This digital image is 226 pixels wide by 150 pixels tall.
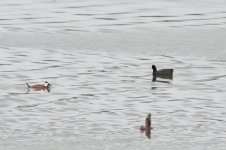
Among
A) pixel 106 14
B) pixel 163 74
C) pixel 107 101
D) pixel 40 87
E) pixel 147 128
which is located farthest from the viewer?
pixel 106 14

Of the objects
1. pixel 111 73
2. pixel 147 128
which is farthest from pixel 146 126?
pixel 111 73

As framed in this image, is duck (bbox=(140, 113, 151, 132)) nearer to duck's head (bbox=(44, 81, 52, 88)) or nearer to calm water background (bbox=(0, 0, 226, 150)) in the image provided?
calm water background (bbox=(0, 0, 226, 150))

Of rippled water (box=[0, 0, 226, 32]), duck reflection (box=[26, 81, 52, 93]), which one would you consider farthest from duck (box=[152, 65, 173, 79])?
rippled water (box=[0, 0, 226, 32])

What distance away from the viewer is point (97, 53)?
86.9 ft

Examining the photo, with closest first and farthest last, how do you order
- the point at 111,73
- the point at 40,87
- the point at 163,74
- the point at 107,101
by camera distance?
the point at 107,101, the point at 40,87, the point at 163,74, the point at 111,73

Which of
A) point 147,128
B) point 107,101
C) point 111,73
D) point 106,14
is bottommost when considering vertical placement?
point 147,128

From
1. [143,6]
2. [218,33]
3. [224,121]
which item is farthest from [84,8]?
[224,121]

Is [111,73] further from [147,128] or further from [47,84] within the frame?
[147,128]

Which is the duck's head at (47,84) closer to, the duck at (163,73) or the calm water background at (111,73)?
the calm water background at (111,73)

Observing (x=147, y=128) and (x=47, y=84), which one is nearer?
(x=147, y=128)

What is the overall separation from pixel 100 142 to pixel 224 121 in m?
2.88

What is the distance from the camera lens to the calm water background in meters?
18.4

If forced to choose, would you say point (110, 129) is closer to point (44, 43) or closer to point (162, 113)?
point (162, 113)

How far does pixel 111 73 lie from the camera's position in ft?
78.9
